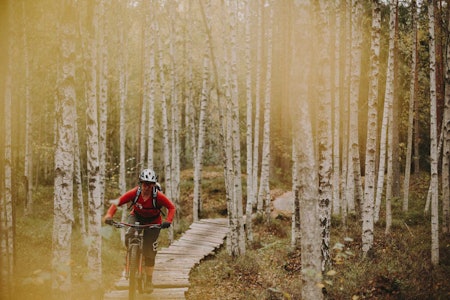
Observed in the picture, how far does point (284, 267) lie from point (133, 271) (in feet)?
14.4

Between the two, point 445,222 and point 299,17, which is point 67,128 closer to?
point 299,17

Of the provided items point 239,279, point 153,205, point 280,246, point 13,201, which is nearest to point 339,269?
point 239,279

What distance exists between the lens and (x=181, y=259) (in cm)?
1041

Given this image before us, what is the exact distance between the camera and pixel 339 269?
794 centimetres

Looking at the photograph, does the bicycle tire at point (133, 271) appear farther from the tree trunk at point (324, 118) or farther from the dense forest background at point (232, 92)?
the tree trunk at point (324, 118)

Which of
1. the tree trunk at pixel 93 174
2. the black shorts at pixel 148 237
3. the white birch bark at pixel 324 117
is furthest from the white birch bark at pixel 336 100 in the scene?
the tree trunk at pixel 93 174

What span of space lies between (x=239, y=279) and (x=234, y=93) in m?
5.57

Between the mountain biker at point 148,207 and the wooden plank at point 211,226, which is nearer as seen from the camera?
the mountain biker at point 148,207

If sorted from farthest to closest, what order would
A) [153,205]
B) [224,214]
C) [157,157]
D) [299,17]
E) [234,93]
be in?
[157,157] < [224,214] < [234,93] < [153,205] < [299,17]

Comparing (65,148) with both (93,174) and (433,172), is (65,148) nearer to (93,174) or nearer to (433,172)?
(93,174)

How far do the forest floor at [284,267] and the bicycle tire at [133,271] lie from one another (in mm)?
802

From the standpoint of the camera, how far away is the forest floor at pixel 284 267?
22.0 ft

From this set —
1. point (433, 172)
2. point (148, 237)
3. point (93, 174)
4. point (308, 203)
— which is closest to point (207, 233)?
point (148, 237)

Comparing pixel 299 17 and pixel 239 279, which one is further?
pixel 239 279
